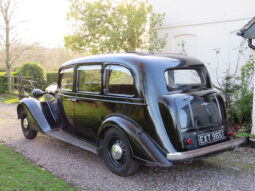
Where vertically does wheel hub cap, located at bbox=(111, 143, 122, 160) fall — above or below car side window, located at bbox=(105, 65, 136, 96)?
below

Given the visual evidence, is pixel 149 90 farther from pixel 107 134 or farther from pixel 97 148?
pixel 97 148

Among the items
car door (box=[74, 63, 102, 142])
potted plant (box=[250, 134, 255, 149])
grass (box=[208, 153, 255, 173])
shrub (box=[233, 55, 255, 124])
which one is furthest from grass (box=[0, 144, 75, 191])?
shrub (box=[233, 55, 255, 124])

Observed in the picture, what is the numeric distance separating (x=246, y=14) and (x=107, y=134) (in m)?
6.33

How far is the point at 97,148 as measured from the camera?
Answer: 14.3ft

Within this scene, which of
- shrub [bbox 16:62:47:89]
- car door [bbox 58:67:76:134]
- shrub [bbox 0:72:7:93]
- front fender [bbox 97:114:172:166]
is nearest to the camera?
front fender [bbox 97:114:172:166]

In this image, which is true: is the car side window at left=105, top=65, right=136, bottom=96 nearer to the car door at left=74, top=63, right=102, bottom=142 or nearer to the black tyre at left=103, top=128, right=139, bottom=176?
the car door at left=74, top=63, right=102, bottom=142

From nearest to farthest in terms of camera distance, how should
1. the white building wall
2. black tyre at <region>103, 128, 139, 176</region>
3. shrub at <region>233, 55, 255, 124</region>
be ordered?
black tyre at <region>103, 128, 139, 176</region>, shrub at <region>233, 55, 255, 124</region>, the white building wall

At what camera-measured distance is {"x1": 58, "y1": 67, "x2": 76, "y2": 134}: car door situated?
522 cm

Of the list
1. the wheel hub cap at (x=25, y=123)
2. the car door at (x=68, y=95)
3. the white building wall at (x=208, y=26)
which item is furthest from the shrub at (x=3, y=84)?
the car door at (x=68, y=95)

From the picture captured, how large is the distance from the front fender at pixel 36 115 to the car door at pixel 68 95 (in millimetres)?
484

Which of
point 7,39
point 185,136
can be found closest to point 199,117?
point 185,136

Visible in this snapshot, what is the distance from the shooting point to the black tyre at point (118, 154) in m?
3.90

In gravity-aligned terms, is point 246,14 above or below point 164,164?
above

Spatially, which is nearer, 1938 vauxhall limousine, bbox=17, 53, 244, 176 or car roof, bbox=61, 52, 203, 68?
1938 vauxhall limousine, bbox=17, 53, 244, 176
